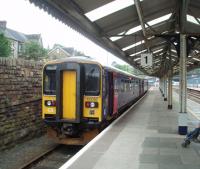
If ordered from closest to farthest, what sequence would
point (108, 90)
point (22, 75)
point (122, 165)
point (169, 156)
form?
1. point (122, 165)
2. point (169, 156)
3. point (108, 90)
4. point (22, 75)

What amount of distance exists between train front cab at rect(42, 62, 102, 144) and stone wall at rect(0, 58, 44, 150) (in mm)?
1593

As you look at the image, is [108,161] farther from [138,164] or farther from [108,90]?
[108,90]

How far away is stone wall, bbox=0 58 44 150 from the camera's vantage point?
37.5 ft

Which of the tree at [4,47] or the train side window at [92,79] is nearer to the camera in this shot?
the train side window at [92,79]

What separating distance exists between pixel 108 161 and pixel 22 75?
6768 millimetres

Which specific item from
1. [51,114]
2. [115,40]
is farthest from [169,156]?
[115,40]

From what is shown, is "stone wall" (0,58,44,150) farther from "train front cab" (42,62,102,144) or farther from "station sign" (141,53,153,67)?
"station sign" (141,53,153,67)

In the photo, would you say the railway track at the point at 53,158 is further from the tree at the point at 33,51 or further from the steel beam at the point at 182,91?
the tree at the point at 33,51

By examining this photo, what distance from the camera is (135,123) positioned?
1336 cm

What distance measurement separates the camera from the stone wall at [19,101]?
11.4 metres

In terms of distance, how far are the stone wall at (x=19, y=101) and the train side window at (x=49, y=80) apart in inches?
54.6

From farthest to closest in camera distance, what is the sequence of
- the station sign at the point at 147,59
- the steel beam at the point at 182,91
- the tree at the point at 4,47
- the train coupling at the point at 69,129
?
the tree at the point at 4,47
the station sign at the point at 147,59
the steel beam at the point at 182,91
the train coupling at the point at 69,129

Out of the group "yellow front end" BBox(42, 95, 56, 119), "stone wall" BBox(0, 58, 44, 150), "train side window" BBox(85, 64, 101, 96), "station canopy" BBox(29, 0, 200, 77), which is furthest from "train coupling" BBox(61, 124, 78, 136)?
"station canopy" BBox(29, 0, 200, 77)

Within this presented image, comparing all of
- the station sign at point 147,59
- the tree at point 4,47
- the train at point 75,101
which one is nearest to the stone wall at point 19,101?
the train at point 75,101
